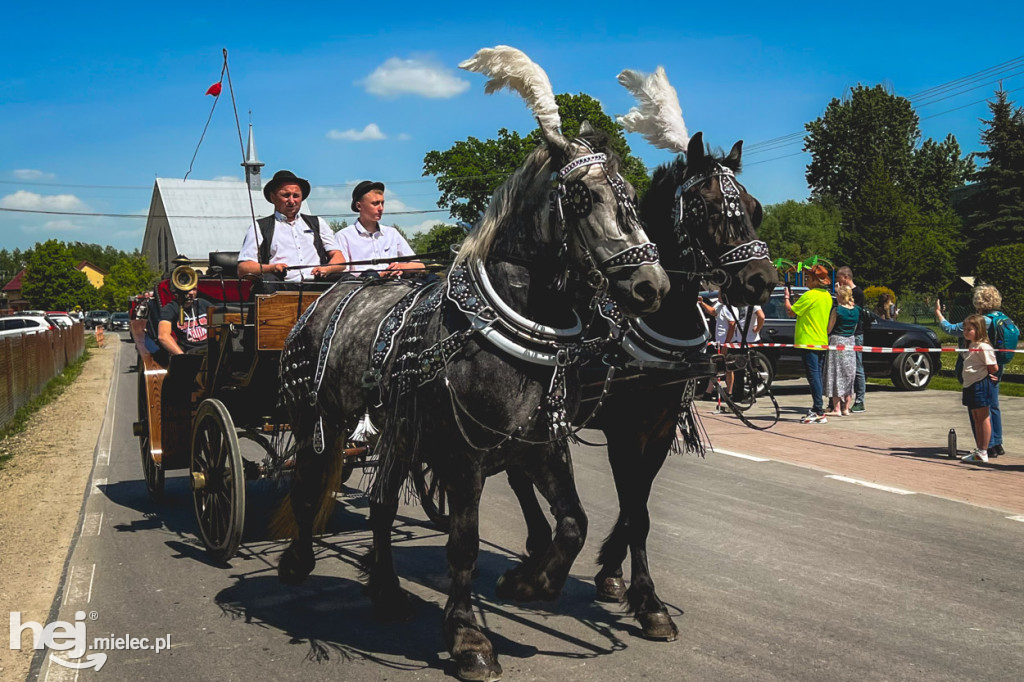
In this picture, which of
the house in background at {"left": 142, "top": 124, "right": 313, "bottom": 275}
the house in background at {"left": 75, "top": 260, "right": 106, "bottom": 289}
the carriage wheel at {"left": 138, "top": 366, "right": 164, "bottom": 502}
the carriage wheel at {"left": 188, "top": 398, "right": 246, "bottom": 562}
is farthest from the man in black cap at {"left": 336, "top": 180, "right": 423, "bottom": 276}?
the house in background at {"left": 75, "top": 260, "right": 106, "bottom": 289}

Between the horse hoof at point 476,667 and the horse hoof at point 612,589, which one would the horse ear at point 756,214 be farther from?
the horse hoof at point 476,667

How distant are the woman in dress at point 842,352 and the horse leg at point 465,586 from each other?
10969 millimetres

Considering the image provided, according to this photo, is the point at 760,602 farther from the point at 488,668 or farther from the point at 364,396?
the point at 364,396

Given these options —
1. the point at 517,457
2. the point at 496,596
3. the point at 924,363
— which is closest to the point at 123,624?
the point at 496,596

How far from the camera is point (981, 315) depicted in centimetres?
1023

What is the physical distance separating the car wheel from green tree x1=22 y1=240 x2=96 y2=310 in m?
66.1

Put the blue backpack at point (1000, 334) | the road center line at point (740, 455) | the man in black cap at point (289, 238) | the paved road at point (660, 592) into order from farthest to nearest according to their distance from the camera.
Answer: the road center line at point (740, 455) < the blue backpack at point (1000, 334) < the man in black cap at point (289, 238) < the paved road at point (660, 592)

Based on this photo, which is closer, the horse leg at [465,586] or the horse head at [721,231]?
the horse leg at [465,586]

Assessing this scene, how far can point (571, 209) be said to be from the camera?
3.93 meters

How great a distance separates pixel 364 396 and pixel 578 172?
1.78m

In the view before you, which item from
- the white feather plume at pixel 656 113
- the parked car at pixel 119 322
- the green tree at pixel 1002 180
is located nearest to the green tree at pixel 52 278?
the parked car at pixel 119 322

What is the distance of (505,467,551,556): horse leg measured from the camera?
5.15 metres

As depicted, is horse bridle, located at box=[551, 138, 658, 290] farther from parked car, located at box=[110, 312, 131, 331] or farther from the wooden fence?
parked car, located at box=[110, 312, 131, 331]

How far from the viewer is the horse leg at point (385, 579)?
5008 mm
